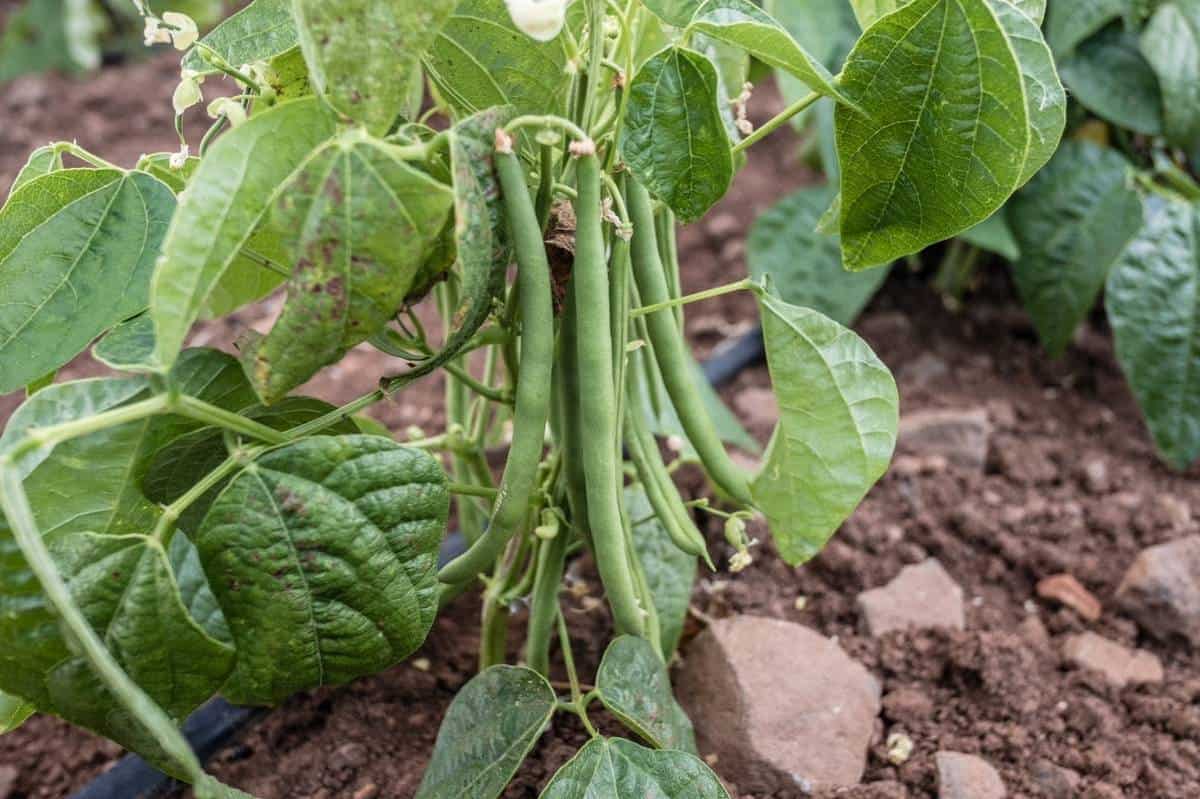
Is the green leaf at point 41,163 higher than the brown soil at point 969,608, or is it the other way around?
the green leaf at point 41,163

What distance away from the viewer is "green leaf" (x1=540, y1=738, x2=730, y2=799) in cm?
84

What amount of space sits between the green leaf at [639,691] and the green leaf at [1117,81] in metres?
1.25

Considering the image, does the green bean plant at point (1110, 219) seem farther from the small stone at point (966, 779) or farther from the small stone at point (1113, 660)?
the small stone at point (966, 779)

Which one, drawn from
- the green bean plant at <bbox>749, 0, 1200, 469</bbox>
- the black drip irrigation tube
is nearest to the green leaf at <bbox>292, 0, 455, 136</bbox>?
the black drip irrigation tube

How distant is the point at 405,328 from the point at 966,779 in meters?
0.68

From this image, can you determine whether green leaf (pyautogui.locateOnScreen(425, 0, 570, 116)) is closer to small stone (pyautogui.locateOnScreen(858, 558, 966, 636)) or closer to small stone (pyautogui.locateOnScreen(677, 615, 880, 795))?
small stone (pyautogui.locateOnScreen(677, 615, 880, 795))

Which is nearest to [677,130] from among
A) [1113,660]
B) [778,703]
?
[778,703]

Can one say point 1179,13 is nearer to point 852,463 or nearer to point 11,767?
point 852,463

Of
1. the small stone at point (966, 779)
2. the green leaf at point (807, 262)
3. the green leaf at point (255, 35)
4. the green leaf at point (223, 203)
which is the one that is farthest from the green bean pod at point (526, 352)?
the green leaf at point (807, 262)

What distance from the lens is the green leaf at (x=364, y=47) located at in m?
0.67

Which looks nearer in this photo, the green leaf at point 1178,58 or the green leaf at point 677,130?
the green leaf at point 677,130

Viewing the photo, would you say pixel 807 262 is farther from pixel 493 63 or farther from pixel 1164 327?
pixel 493 63

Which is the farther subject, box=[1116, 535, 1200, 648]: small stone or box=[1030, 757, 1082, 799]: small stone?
box=[1116, 535, 1200, 648]: small stone

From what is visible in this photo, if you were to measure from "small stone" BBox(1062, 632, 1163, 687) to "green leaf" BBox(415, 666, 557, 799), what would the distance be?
0.67 m
